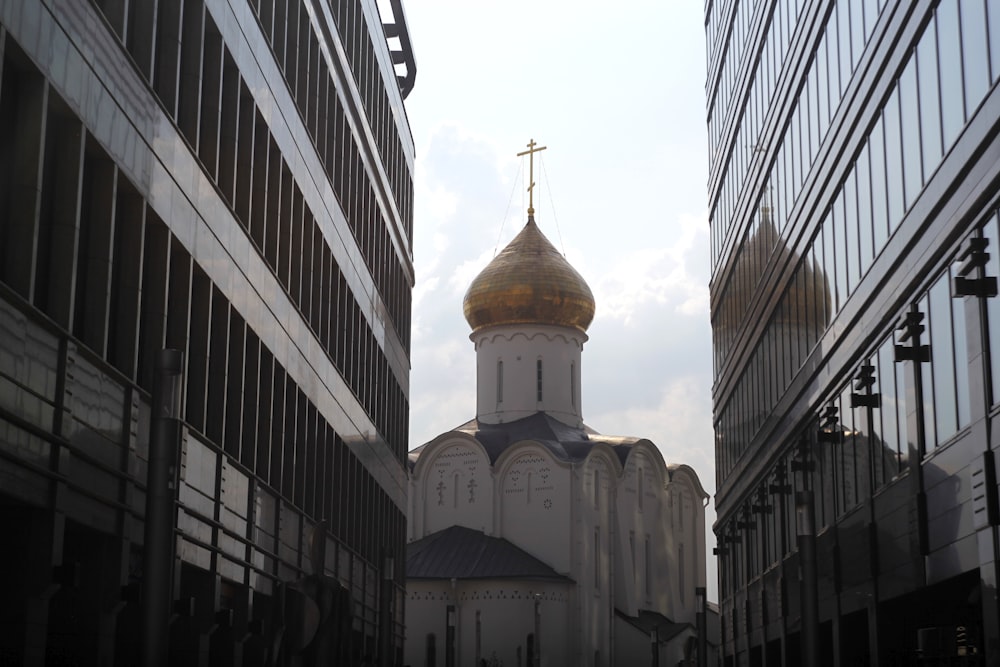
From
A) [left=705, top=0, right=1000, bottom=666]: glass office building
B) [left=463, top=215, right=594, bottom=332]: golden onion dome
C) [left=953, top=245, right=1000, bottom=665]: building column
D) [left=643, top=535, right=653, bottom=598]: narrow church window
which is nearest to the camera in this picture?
[left=953, top=245, right=1000, bottom=665]: building column

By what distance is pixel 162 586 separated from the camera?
12797mm

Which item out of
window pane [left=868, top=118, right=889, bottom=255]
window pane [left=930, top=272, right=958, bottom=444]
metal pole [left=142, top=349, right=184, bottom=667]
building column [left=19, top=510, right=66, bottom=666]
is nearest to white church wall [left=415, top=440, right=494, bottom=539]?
window pane [left=868, top=118, right=889, bottom=255]

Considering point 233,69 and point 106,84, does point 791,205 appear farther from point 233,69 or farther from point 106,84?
point 106,84

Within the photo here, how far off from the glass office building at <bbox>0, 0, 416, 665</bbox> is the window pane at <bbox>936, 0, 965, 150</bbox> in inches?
382

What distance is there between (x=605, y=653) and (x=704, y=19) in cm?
2943

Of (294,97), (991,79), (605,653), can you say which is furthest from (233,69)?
(605,653)

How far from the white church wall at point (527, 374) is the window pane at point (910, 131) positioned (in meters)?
Answer: 52.2

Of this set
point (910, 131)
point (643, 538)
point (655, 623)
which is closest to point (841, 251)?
point (910, 131)

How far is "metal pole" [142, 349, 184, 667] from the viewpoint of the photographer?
12680mm

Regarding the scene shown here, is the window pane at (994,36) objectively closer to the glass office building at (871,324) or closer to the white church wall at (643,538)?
the glass office building at (871,324)

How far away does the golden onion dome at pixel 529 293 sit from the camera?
242 feet

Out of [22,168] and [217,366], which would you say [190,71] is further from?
[22,168]

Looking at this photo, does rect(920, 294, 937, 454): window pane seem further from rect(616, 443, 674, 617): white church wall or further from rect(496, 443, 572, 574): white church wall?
rect(616, 443, 674, 617): white church wall

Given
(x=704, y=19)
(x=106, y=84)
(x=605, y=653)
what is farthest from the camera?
(x=605, y=653)
